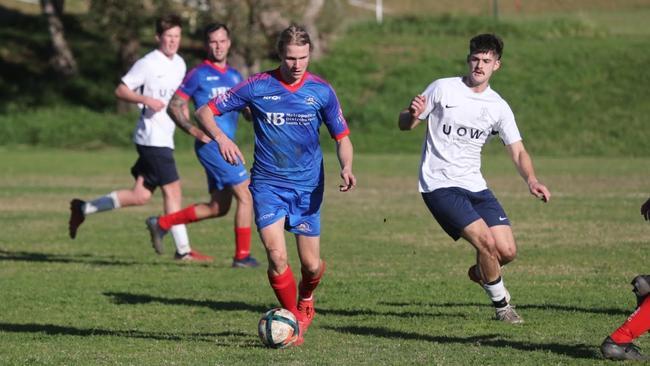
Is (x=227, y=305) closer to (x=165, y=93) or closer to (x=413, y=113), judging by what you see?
(x=413, y=113)

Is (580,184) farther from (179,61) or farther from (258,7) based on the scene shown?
(258,7)

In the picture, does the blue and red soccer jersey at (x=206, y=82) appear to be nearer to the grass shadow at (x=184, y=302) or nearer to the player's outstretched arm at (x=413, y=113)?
the grass shadow at (x=184, y=302)

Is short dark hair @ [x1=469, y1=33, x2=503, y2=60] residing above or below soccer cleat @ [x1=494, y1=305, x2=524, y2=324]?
above

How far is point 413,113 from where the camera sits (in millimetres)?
8195

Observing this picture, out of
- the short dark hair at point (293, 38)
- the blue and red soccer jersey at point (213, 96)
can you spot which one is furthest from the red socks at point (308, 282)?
the blue and red soccer jersey at point (213, 96)

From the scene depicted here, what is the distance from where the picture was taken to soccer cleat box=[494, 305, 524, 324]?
334 inches

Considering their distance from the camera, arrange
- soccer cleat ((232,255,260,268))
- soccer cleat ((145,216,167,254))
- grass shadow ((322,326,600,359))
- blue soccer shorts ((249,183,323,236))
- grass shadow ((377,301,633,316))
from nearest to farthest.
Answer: grass shadow ((322,326,600,359)) < blue soccer shorts ((249,183,323,236)) < grass shadow ((377,301,633,316)) < soccer cleat ((232,255,260,268)) < soccer cleat ((145,216,167,254))

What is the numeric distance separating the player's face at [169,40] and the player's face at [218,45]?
2.27ft

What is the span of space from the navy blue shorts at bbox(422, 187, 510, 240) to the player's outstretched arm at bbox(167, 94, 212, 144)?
2819 mm

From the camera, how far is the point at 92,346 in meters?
7.79

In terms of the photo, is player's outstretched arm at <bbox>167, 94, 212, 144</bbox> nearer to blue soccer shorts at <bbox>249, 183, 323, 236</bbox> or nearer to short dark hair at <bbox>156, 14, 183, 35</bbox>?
short dark hair at <bbox>156, 14, 183, 35</bbox>

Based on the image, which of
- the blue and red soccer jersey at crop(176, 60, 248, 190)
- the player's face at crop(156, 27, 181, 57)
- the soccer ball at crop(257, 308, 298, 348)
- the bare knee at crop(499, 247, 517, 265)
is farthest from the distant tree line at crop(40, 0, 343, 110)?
the soccer ball at crop(257, 308, 298, 348)

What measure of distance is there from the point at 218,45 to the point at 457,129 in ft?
12.3

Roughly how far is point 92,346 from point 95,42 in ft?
103
